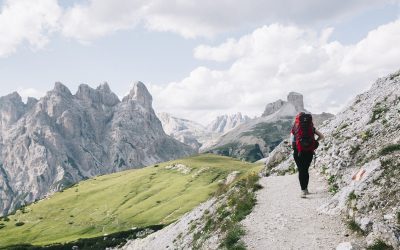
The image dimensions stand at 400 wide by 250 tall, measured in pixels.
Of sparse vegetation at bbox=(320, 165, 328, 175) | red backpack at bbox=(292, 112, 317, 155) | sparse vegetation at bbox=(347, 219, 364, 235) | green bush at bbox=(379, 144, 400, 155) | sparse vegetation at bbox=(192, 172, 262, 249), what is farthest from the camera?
sparse vegetation at bbox=(320, 165, 328, 175)

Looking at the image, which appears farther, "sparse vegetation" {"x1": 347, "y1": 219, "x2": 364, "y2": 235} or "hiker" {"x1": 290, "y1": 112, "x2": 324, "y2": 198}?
"hiker" {"x1": 290, "y1": 112, "x2": 324, "y2": 198}

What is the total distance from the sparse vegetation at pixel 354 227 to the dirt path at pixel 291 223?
38 centimetres

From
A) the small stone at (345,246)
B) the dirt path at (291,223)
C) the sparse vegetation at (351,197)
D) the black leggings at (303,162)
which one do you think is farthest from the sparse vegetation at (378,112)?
the small stone at (345,246)

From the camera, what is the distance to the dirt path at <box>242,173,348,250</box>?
1870 centimetres

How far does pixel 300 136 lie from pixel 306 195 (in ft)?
12.6

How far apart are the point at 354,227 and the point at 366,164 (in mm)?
6394

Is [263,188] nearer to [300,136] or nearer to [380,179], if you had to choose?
[300,136]

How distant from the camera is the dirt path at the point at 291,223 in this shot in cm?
1870

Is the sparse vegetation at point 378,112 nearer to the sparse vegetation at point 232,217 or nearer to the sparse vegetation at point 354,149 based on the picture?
the sparse vegetation at point 354,149

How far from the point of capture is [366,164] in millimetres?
24203

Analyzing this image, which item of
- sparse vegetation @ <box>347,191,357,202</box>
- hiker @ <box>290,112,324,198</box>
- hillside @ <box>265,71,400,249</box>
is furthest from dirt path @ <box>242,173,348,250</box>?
hiker @ <box>290,112,324,198</box>

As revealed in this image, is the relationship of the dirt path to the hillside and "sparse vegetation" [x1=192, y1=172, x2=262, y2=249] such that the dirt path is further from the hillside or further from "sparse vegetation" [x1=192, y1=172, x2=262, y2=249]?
the hillside

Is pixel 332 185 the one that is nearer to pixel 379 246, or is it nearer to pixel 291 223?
pixel 291 223

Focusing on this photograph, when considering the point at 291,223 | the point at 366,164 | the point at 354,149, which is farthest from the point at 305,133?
the point at 354,149
